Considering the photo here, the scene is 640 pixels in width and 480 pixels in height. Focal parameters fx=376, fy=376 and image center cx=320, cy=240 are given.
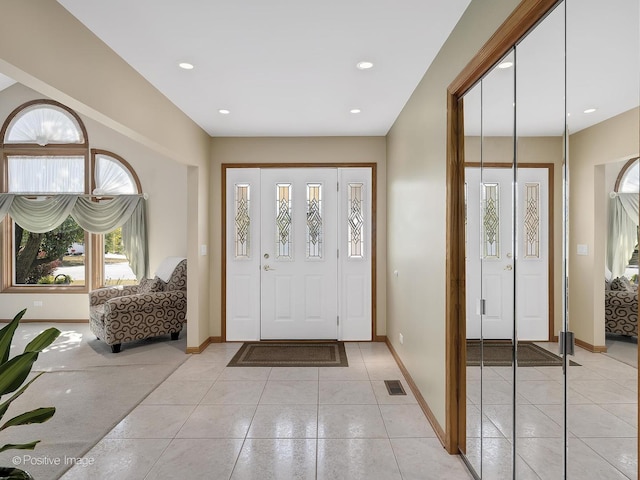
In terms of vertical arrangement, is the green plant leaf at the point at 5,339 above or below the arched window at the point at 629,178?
below

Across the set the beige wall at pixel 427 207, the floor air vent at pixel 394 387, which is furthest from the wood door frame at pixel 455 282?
the floor air vent at pixel 394 387

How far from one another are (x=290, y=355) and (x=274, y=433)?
1701 millimetres

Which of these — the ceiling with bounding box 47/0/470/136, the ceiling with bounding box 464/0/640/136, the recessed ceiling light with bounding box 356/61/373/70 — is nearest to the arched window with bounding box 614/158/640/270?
the ceiling with bounding box 464/0/640/136

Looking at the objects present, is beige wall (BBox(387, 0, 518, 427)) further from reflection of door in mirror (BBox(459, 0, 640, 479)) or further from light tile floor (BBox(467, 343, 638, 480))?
light tile floor (BBox(467, 343, 638, 480))

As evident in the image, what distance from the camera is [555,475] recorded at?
1.38 meters

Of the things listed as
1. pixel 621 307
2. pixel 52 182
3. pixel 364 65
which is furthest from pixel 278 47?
pixel 52 182

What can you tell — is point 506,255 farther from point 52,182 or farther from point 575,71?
point 52,182

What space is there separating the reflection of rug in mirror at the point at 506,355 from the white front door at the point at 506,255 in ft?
0.13

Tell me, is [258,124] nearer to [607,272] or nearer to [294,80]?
[294,80]

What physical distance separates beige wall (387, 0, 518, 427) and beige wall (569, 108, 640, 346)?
Result: 30.4 inches

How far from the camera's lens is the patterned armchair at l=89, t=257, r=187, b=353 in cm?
431

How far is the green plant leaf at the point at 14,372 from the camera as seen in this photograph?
3.94ft

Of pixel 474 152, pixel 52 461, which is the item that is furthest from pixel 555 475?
pixel 52 461

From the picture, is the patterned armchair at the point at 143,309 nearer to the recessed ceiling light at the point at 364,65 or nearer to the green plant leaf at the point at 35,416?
the green plant leaf at the point at 35,416
